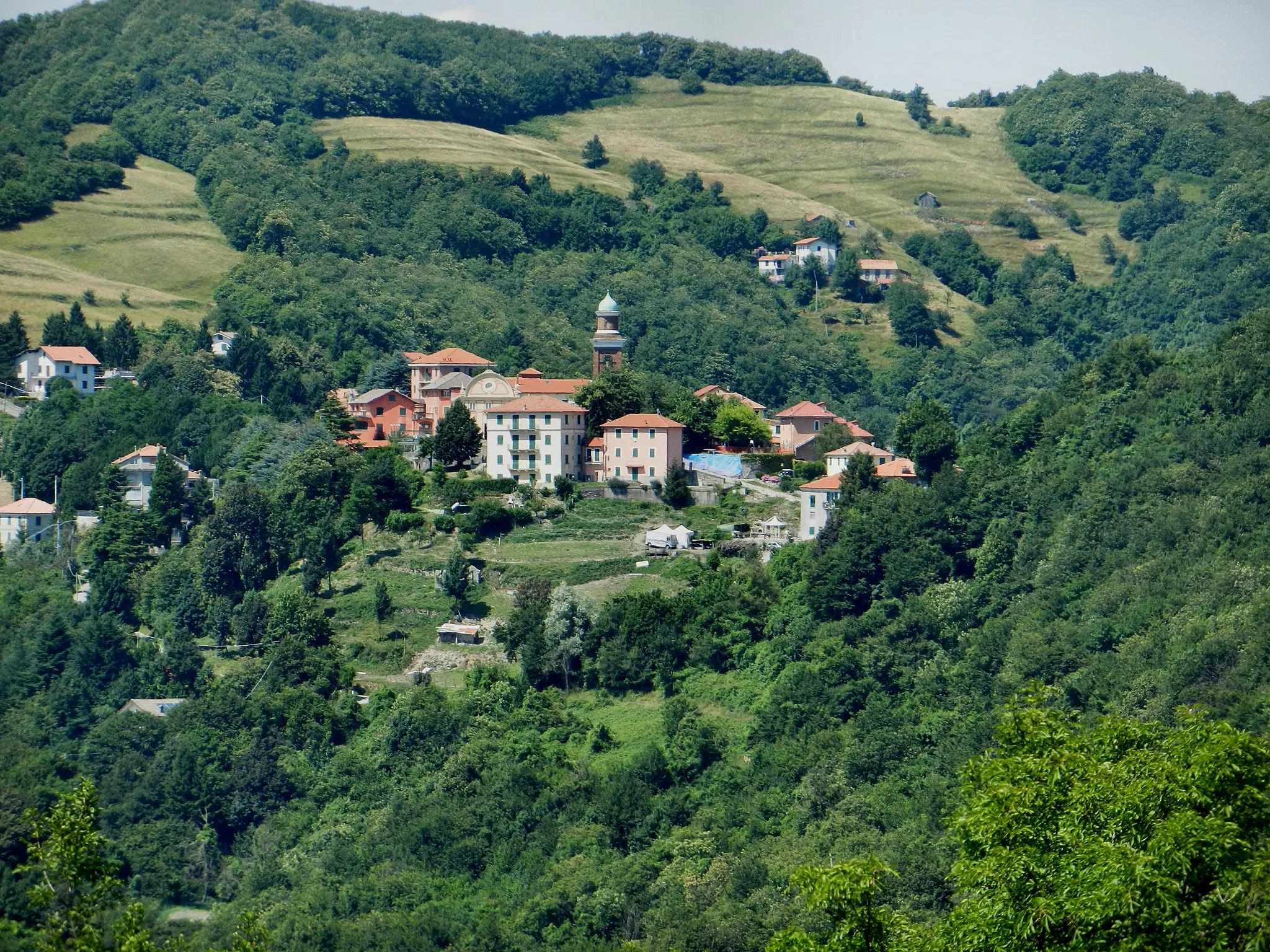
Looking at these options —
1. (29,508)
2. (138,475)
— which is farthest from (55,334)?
(138,475)

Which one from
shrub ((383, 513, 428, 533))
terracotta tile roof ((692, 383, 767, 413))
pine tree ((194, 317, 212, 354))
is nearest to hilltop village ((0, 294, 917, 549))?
terracotta tile roof ((692, 383, 767, 413))

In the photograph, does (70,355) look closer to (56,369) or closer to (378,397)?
(56,369)

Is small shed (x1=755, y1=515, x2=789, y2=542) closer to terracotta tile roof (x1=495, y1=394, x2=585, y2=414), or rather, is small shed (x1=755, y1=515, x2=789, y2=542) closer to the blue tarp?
the blue tarp

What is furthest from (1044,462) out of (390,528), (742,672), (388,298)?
(388,298)

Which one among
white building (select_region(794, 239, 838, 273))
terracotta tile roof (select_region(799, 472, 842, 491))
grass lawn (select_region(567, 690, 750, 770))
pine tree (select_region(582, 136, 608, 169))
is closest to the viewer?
grass lawn (select_region(567, 690, 750, 770))

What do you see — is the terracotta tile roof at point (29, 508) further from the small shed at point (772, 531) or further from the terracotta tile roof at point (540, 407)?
the small shed at point (772, 531)

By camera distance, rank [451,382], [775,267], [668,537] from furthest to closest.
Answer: [775,267] → [451,382] → [668,537]

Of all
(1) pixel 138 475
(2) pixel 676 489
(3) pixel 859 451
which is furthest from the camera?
(1) pixel 138 475

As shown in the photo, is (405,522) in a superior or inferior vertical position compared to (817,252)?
inferior
